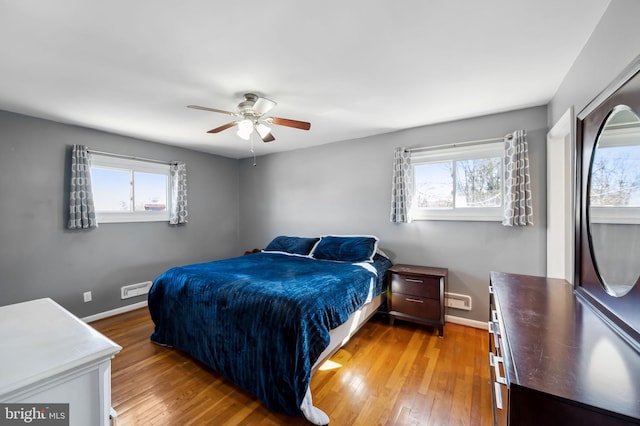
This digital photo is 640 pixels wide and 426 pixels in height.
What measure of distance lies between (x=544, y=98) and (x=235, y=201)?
4521mm

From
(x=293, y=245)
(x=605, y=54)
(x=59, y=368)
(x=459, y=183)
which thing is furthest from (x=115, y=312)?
(x=605, y=54)

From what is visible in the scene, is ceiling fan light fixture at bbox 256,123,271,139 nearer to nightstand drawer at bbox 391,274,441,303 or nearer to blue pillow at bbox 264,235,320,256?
blue pillow at bbox 264,235,320,256

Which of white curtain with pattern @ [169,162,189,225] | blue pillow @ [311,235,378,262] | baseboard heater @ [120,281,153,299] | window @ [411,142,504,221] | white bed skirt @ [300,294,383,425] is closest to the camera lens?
white bed skirt @ [300,294,383,425]

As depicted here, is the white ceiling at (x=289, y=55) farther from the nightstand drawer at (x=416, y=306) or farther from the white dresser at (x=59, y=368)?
the nightstand drawer at (x=416, y=306)

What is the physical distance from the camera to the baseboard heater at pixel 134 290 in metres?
3.40

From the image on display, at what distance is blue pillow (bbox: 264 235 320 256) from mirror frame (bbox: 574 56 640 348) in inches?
104

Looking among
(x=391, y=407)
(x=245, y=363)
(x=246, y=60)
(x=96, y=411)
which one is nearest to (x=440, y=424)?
(x=391, y=407)

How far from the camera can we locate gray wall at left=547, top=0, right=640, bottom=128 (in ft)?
3.62

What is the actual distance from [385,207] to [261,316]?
2211 mm

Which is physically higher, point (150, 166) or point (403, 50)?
point (403, 50)

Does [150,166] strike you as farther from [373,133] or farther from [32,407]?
Answer: [32,407]

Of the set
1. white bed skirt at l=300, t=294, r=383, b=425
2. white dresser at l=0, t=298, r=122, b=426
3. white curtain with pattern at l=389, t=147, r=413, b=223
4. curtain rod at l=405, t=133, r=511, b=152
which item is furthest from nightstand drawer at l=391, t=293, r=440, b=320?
white dresser at l=0, t=298, r=122, b=426

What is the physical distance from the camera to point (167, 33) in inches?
59.1

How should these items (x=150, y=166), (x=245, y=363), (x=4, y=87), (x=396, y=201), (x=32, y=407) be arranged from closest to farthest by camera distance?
(x=32, y=407) → (x=245, y=363) → (x=4, y=87) → (x=396, y=201) → (x=150, y=166)
